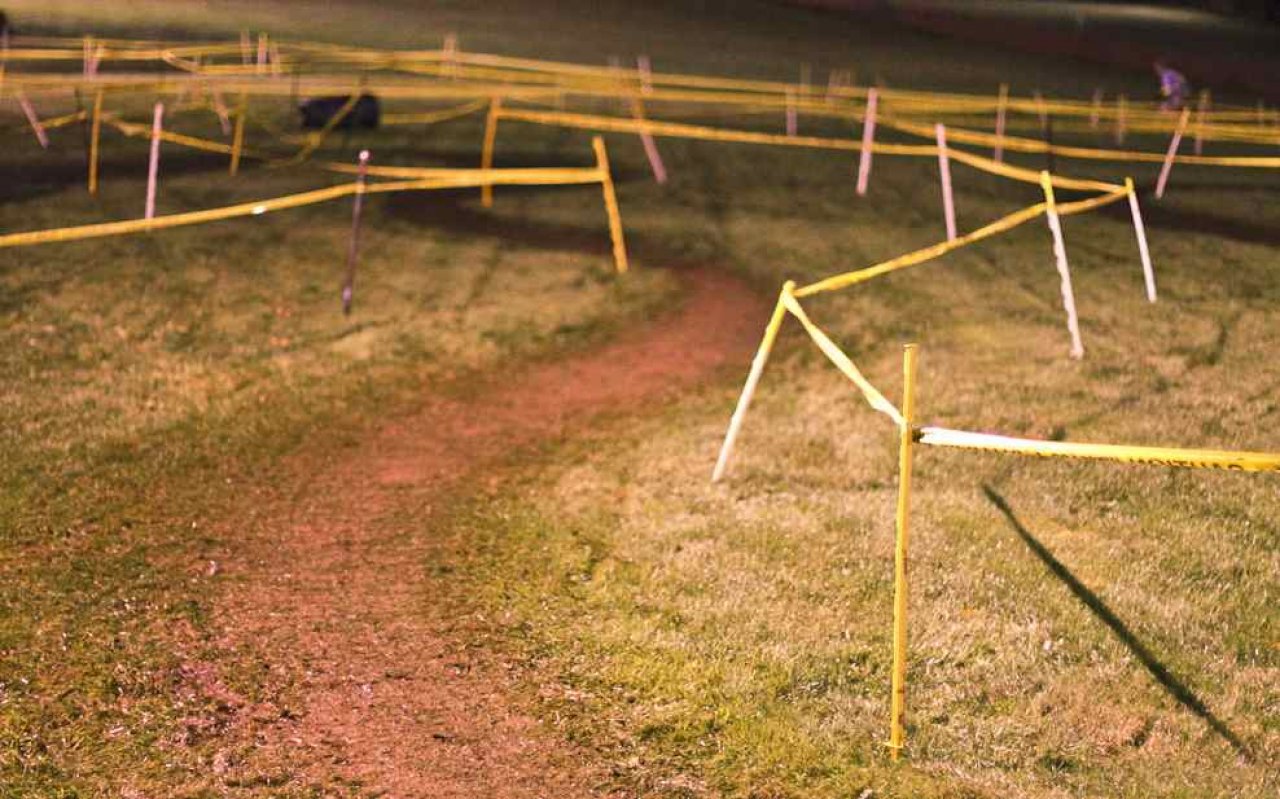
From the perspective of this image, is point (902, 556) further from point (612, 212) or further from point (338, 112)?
point (338, 112)

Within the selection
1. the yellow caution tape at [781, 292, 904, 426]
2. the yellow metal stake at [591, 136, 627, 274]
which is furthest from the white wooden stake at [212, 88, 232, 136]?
the yellow caution tape at [781, 292, 904, 426]

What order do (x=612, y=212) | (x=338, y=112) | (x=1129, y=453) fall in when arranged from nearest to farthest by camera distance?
(x=1129, y=453) < (x=612, y=212) < (x=338, y=112)

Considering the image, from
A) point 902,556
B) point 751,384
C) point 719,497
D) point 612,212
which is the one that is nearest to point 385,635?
point 719,497

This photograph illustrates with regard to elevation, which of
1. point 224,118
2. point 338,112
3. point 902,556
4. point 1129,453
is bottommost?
point 902,556

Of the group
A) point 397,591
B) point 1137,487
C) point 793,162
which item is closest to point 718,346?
point 1137,487

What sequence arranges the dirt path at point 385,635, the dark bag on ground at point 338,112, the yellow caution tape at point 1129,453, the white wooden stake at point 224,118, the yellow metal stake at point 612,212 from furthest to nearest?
the dark bag on ground at point 338,112 → the white wooden stake at point 224,118 → the yellow metal stake at point 612,212 → the dirt path at point 385,635 → the yellow caution tape at point 1129,453

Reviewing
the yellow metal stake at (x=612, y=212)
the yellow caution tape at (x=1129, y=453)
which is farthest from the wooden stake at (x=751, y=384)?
the yellow metal stake at (x=612, y=212)

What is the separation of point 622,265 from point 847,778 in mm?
8515

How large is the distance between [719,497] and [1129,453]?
3.54 m

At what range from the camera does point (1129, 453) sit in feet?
12.6

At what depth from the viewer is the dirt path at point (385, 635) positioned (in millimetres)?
4574

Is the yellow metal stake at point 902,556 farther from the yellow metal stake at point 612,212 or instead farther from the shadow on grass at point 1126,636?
the yellow metal stake at point 612,212

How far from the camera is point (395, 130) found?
20.6 m

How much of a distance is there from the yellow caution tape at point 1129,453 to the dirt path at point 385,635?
200 cm
